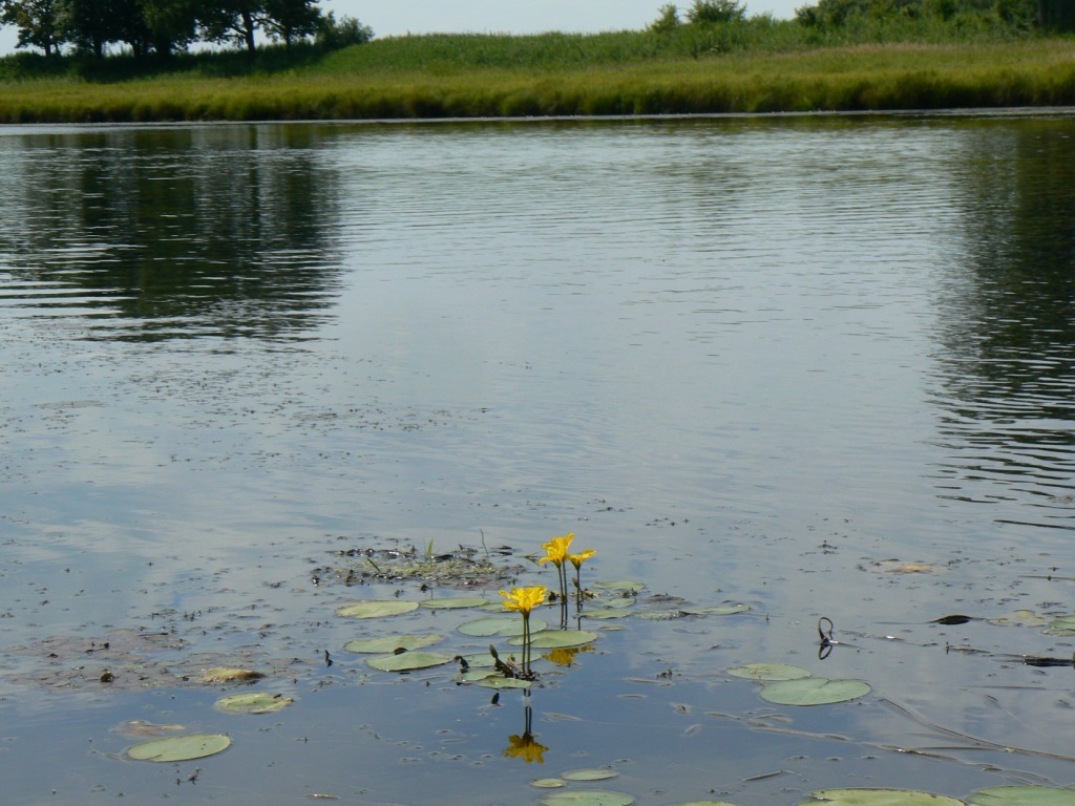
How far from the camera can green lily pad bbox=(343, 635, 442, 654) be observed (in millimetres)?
5445

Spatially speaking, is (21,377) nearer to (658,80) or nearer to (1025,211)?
(1025,211)

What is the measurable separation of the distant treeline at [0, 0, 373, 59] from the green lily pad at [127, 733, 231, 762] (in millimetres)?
83676

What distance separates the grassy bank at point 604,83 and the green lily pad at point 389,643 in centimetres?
4393

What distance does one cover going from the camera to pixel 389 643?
5492 mm

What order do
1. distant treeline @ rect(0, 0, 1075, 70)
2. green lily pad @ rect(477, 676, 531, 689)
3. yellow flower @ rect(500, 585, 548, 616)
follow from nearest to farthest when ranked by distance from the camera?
yellow flower @ rect(500, 585, 548, 616) → green lily pad @ rect(477, 676, 531, 689) → distant treeline @ rect(0, 0, 1075, 70)

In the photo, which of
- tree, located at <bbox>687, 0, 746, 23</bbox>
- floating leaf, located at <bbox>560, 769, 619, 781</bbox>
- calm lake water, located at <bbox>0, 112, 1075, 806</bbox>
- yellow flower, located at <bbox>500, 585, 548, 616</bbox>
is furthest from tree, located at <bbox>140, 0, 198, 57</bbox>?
floating leaf, located at <bbox>560, 769, 619, 781</bbox>

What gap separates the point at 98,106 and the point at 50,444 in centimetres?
5632

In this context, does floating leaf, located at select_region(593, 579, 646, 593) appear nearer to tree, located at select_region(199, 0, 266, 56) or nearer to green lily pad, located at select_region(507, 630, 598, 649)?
green lily pad, located at select_region(507, 630, 598, 649)

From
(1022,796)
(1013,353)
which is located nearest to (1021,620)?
(1022,796)

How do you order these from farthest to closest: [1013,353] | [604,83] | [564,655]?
[604,83] < [1013,353] < [564,655]

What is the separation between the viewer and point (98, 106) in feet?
204

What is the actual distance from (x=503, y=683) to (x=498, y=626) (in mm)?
516

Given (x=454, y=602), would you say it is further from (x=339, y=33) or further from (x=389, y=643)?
(x=339, y=33)

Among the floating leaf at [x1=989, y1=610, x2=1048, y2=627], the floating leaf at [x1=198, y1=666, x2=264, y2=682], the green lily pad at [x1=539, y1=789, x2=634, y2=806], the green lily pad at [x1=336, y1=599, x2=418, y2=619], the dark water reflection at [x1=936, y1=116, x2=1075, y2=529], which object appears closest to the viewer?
the green lily pad at [x1=539, y1=789, x2=634, y2=806]
